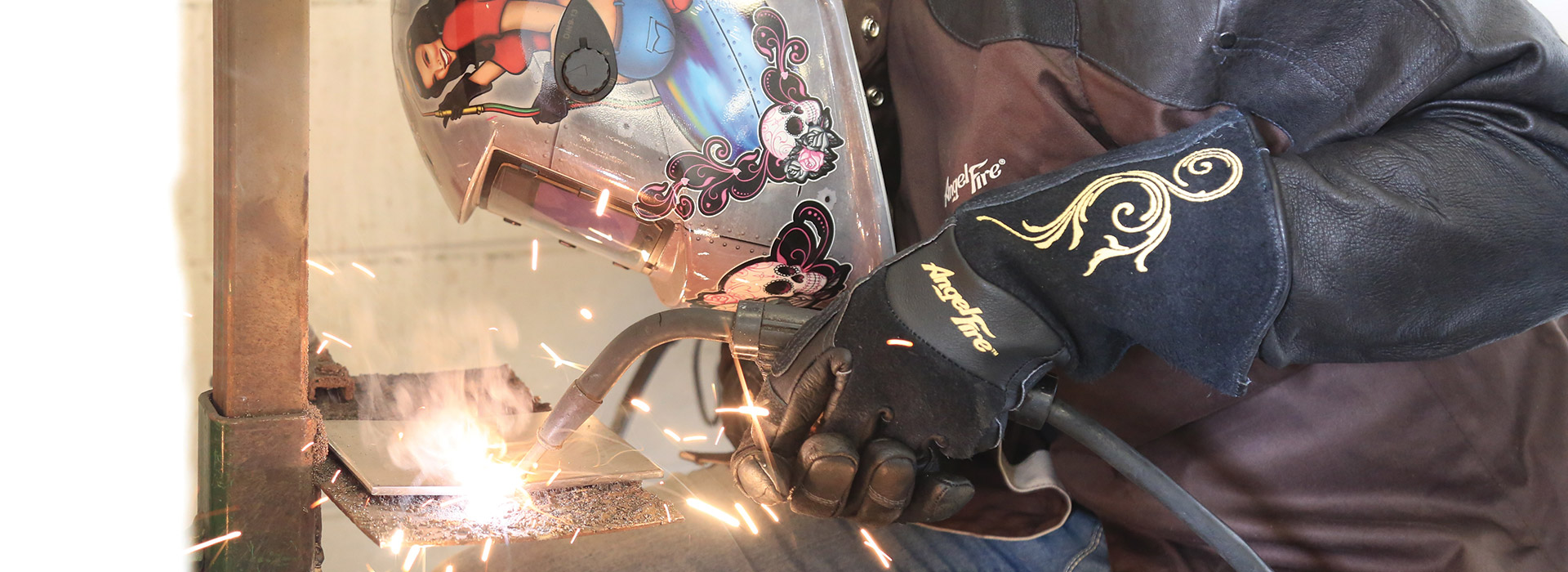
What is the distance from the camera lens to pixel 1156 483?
0.99 meters

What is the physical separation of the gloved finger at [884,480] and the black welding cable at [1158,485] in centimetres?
17

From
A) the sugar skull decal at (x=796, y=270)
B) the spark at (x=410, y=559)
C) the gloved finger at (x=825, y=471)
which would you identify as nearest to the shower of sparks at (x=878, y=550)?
the gloved finger at (x=825, y=471)

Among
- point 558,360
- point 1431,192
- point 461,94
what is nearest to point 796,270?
point 461,94

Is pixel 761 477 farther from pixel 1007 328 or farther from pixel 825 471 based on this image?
pixel 1007 328

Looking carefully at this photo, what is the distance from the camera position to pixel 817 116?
1.27m

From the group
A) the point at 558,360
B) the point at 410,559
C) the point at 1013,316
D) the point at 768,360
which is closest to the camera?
the point at 1013,316

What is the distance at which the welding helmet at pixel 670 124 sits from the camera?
120 cm

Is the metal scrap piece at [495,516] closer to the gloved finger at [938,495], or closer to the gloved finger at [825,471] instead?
the gloved finger at [825,471]

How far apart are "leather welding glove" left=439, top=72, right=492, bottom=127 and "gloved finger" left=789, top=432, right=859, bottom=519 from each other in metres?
0.62

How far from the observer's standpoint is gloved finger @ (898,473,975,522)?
45.3 inches

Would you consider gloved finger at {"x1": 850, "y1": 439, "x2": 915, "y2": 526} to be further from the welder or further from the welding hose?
the welding hose

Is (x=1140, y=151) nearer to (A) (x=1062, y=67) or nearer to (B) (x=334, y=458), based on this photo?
(A) (x=1062, y=67)

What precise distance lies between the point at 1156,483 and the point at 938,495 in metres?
0.26

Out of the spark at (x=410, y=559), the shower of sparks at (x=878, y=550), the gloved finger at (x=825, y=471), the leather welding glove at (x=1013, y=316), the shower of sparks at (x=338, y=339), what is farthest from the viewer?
the shower of sparks at (x=338, y=339)
